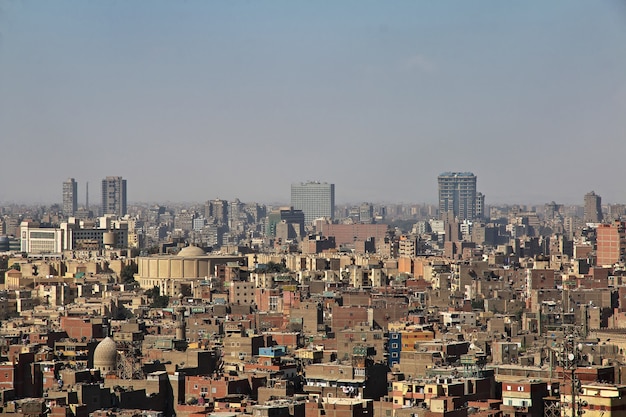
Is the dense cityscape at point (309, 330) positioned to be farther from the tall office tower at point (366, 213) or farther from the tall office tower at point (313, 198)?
the tall office tower at point (313, 198)

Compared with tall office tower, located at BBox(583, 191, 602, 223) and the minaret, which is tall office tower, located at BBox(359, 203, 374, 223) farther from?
the minaret

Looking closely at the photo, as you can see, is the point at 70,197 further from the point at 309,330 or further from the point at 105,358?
the point at 105,358

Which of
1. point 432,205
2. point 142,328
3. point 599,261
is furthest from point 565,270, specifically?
point 432,205

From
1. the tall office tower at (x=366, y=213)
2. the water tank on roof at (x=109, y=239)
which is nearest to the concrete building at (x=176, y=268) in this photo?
the water tank on roof at (x=109, y=239)

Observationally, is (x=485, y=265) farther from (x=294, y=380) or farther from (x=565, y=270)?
(x=294, y=380)

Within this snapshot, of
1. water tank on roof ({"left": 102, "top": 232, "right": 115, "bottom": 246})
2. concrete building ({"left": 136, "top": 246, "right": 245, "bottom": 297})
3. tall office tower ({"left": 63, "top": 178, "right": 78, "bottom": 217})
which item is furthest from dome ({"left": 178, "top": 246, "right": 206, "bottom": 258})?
tall office tower ({"left": 63, "top": 178, "right": 78, "bottom": 217})

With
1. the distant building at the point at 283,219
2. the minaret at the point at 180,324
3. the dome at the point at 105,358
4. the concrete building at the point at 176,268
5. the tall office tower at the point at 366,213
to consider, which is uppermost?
the tall office tower at the point at 366,213

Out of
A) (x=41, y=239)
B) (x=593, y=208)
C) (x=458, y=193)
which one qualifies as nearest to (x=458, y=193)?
(x=458, y=193)
